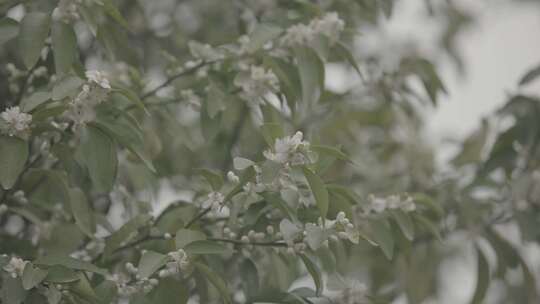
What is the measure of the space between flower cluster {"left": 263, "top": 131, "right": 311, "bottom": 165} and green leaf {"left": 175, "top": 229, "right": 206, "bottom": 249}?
136mm

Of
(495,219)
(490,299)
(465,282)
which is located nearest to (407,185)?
(495,219)

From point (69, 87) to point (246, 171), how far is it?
0.22 metres

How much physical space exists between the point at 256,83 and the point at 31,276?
0.40 metres

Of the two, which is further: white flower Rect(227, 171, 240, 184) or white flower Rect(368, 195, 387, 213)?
white flower Rect(368, 195, 387, 213)

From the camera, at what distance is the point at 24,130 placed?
1.05m

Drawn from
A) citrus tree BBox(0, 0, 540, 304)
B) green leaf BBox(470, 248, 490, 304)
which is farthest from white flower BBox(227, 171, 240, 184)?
green leaf BBox(470, 248, 490, 304)

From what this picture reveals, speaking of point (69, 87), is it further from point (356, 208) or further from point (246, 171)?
point (356, 208)

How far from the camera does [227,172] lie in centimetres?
141

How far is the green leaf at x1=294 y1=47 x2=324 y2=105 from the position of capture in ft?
4.01

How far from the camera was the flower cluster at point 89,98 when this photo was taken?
1.02 metres

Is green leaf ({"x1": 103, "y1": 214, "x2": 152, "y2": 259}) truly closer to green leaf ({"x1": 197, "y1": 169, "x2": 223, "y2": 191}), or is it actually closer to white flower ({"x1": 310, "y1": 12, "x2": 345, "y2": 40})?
green leaf ({"x1": 197, "y1": 169, "x2": 223, "y2": 191})

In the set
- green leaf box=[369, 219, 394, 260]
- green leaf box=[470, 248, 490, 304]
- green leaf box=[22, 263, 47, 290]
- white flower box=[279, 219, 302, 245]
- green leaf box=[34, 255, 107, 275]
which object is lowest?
green leaf box=[470, 248, 490, 304]

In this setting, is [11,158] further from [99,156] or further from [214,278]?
[214,278]

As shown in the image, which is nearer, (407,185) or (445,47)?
(407,185)
